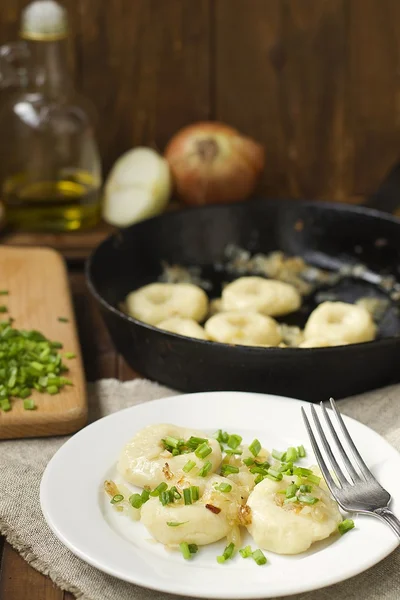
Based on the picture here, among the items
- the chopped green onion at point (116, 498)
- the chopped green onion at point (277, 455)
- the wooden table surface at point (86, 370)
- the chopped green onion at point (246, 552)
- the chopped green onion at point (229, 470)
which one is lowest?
the wooden table surface at point (86, 370)

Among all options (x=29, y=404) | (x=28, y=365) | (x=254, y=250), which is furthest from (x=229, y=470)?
(x=254, y=250)

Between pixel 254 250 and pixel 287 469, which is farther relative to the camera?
pixel 254 250

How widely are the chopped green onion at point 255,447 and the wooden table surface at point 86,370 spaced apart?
0.32 metres

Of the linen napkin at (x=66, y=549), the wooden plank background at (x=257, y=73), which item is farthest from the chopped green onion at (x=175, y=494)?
the wooden plank background at (x=257, y=73)

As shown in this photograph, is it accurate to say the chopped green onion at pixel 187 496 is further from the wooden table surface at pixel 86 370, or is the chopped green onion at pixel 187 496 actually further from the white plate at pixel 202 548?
the wooden table surface at pixel 86 370

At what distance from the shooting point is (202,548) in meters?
1.06

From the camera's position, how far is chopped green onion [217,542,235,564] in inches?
40.5

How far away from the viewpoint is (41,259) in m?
1.98

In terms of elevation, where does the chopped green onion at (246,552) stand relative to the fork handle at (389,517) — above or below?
below

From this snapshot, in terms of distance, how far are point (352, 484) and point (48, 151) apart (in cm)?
135

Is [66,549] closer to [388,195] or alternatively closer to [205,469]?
[205,469]

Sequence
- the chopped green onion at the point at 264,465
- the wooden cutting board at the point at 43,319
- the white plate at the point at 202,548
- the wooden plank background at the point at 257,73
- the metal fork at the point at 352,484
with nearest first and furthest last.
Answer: the white plate at the point at 202,548 → the metal fork at the point at 352,484 → the chopped green onion at the point at 264,465 → the wooden cutting board at the point at 43,319 → the wooden plank background at the point at 257,73

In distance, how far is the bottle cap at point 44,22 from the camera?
6.52 ft

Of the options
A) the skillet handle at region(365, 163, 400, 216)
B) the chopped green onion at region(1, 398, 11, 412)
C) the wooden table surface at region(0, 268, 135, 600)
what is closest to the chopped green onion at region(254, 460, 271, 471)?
the wooden table surface at region(0, 268, 135, 600)
